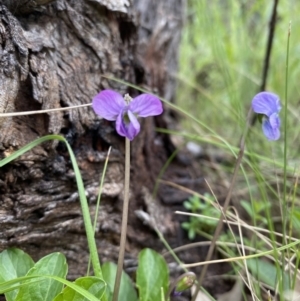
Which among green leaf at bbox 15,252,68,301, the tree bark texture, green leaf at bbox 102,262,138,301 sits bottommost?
green leaf at bbox 102,262,138,301

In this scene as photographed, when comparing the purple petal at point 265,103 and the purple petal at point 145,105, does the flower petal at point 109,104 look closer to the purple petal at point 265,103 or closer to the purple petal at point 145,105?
the purple petal at point 145,105

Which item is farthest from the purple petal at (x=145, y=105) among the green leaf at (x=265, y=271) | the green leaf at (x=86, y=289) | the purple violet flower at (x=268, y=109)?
the green leaf at (x=265, y=271)

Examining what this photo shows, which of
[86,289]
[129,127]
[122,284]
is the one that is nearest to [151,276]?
[122,284]

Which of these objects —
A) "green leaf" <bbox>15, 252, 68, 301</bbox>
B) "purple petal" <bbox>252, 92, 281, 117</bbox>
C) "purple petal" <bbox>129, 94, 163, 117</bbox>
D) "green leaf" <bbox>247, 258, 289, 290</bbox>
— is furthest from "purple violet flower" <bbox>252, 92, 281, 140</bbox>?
"green leaf" <bbox>15, 252, 68, 301</bbox>

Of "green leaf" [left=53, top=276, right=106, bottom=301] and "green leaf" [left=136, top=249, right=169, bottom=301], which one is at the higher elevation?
"green leaf" [left=53, top=276, right=106, bottom=301]

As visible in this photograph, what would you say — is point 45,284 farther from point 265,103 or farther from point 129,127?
point 265,103

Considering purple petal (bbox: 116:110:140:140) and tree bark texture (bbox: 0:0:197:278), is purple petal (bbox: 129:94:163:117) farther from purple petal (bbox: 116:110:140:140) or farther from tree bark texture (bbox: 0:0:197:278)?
tree bark texture (bbox: 0:0:197:278)

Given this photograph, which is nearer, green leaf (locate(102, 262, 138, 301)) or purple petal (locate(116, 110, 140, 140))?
purple petal (locate(116, 110, 140, 140))
